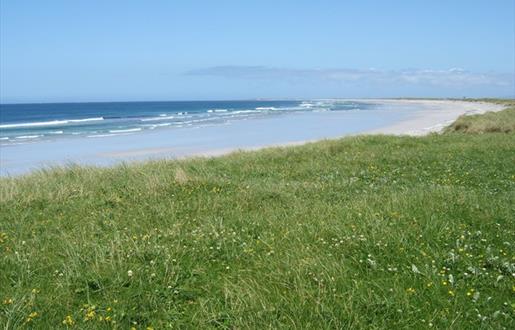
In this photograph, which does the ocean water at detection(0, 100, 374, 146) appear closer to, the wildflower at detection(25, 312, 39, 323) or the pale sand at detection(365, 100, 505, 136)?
the pale sand at detection(365, 100, 505, 136)

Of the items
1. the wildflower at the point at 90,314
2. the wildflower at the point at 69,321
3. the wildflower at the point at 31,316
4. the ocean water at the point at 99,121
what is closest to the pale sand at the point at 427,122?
the ocean water at the point at 99,121

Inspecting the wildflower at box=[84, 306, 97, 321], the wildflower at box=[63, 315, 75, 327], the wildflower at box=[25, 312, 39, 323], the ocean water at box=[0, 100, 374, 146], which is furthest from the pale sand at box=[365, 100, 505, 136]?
the wildflower at box=[25, 312, 39, 323]

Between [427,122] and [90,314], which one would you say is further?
[427,122]

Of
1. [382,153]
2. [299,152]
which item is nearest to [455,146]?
[382,153]

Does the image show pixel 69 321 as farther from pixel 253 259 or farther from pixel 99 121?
pixel 99 121

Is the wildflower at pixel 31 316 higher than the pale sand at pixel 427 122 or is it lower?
higher

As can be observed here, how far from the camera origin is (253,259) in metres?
4.98

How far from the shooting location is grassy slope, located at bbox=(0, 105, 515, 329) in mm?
3881

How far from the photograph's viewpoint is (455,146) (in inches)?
656

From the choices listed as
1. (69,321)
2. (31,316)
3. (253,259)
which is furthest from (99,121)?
(69,321)

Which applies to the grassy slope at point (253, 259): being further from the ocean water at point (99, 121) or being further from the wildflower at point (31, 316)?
the ocean water at point (99, 121)

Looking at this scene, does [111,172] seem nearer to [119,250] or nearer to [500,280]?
[119,250]

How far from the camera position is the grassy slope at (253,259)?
3.88m

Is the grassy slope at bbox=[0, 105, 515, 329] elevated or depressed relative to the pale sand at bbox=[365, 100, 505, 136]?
elevated
